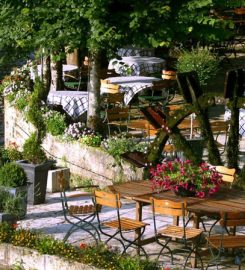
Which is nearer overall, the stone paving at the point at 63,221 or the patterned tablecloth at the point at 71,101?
the stone paving at the point at 63,221

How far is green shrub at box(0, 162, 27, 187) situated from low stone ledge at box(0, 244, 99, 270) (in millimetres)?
1681

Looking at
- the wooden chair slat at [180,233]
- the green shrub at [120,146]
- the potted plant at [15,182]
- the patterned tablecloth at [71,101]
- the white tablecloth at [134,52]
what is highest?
the white tablecloth at [134,52]

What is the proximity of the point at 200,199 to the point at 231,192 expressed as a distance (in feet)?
1.79

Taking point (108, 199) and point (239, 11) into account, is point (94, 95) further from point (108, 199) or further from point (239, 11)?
point (239, 11)

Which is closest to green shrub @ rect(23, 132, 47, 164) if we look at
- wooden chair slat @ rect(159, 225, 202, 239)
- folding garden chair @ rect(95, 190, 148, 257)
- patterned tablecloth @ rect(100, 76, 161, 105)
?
folding garden chair @ rect(95, 190, 148, 257)

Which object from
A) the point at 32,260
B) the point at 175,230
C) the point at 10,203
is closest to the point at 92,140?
the point at 10,203

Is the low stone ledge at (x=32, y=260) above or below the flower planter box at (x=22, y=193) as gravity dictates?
below

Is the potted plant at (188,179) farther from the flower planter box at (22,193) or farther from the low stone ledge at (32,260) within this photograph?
the flower planter box at (22,193)

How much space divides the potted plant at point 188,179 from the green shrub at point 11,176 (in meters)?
2.47

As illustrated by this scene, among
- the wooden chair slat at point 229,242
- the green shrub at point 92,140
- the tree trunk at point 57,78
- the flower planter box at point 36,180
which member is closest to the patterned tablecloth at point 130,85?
the tree trunk at point 57,78

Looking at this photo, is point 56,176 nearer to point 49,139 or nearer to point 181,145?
point 49,139

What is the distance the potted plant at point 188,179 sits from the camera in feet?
33.1

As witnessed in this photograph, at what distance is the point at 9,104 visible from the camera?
17500 millimetres

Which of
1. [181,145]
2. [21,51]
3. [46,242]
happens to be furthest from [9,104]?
[46,242]
